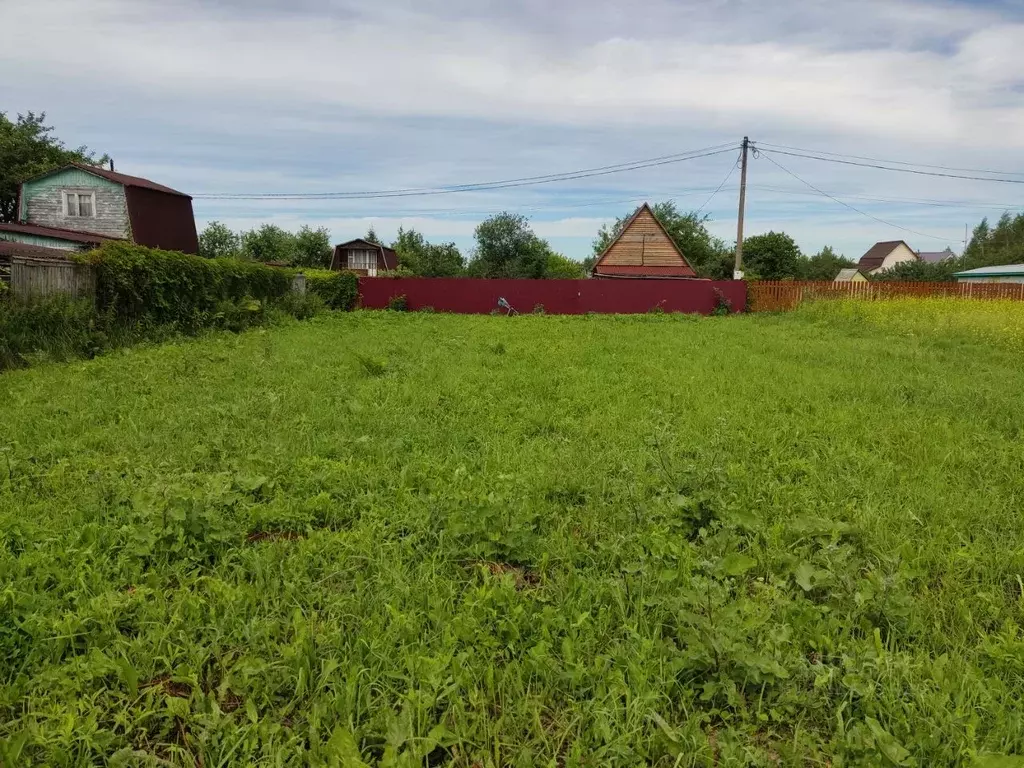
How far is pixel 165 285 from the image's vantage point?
11.4 meters

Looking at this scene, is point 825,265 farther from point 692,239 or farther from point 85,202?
point 85,202

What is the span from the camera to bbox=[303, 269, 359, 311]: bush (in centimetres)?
2055

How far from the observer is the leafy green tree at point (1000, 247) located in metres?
55.3

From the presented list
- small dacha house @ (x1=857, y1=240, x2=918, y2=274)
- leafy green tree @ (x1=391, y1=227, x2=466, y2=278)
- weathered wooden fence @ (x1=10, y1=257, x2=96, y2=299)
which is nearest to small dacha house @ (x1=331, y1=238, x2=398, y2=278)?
leafy green tree @ (x1=391, y1=227, x2=466, y2=278)

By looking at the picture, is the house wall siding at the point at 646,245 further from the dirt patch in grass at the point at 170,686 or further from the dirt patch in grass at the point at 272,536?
the dirt patch in grass at the point at 170,686

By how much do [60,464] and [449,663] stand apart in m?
3.16

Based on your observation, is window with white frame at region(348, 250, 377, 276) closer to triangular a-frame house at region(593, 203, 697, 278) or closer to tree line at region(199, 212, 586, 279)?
tree line at region(199, 212, 586, 279)

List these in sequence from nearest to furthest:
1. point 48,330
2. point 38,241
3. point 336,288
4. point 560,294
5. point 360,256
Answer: point 48,330 → point 38,241 → point 336,288 → point 560,294 → point 360,256

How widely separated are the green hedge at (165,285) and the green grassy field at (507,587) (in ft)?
19.4

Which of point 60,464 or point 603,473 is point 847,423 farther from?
point 60,464

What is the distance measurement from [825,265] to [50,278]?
77351 mm

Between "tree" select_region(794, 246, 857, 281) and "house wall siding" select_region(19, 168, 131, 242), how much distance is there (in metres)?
57.6

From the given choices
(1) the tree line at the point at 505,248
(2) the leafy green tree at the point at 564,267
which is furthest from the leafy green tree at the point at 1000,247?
(2) the leafy green tree at the point at 564,267

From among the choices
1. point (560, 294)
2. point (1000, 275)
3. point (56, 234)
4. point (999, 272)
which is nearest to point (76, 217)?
point (56, 234)
